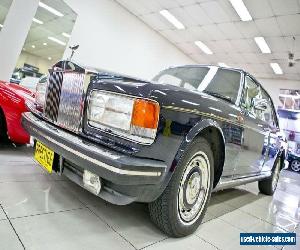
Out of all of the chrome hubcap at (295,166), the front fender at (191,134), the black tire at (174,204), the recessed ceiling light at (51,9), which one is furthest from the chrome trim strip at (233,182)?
the chrome hubcap at (295,166)

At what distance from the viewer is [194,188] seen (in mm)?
1831

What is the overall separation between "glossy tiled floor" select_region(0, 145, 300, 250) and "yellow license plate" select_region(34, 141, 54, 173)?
0.26 meters

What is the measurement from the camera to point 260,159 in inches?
116

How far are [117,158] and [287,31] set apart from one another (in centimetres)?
791

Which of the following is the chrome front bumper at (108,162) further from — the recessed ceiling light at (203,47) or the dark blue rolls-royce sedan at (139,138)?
the recessed ceiling light at (203,47)

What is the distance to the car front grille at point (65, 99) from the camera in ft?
5.51

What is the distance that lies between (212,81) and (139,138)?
131 cm

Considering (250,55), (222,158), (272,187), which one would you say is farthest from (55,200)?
(250,55)

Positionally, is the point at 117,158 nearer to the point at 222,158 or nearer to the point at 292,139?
the point at 222,158

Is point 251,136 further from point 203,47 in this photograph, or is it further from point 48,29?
point 203,47

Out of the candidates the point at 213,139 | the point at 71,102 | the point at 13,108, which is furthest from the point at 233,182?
the point at 13,108

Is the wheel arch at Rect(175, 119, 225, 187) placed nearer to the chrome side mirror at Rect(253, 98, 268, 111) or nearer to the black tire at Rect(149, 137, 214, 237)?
the black tire at Rect(149, 137, 214, 237)

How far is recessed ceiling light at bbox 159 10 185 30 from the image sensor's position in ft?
26.3

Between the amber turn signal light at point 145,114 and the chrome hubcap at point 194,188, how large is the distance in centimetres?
46
